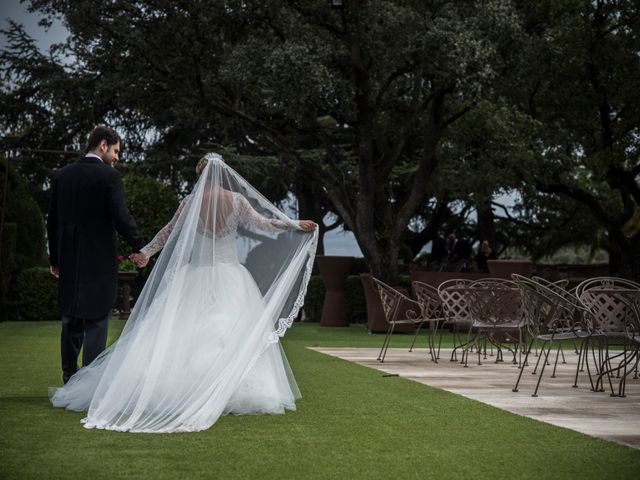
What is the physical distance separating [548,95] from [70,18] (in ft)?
35.8

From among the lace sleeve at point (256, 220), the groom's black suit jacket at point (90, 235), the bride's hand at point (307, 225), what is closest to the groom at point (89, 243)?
the groom's black suit jacket at point (90, 235)

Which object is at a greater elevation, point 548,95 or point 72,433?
point 548,95

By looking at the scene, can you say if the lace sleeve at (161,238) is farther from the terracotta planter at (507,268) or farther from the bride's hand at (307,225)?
the terracotta planter at (507,268)

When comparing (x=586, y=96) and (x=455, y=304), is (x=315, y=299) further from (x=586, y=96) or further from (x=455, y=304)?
(x=455, y=304)

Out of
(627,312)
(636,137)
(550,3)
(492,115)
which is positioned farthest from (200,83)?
(627,312)

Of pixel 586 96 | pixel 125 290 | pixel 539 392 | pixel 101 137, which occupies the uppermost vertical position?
pixel 586 96

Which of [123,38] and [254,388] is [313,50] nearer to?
[123,38]

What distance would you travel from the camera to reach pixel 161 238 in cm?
729

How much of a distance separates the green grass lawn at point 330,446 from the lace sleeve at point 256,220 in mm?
1364

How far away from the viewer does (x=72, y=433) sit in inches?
222

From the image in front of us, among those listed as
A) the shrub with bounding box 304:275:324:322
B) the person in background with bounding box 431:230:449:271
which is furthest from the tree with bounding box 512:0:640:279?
the shrub with bounding box 304:275:324:322

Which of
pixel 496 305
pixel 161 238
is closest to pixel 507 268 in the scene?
pixel 496 305

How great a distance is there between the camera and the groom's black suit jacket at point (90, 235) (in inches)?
275

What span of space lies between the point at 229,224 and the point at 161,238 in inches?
22.0
